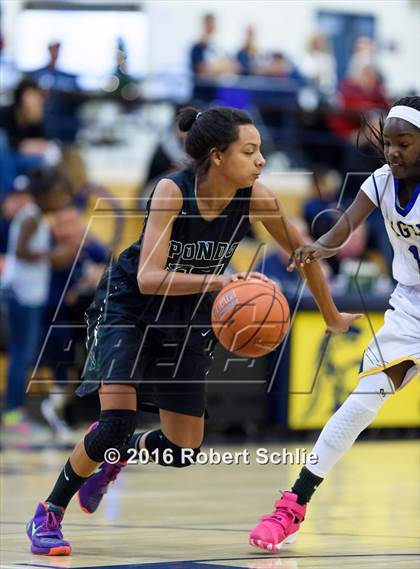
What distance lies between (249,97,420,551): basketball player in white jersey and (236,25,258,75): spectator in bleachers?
35.6ft

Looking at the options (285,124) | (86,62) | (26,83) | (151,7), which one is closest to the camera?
(26,83)

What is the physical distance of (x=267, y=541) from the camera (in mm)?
5613

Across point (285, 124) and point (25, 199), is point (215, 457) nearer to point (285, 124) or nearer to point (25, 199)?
point (25, 199)

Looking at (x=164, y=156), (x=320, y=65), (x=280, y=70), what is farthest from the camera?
(x=320, y=65)

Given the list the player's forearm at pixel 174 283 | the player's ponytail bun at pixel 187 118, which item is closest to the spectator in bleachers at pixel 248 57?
the player's ponytail bun at pixel 187 118

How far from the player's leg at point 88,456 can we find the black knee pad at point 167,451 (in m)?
0.38

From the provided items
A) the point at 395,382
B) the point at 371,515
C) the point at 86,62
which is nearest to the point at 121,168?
the point at 86,62

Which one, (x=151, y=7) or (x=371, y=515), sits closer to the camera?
(x=371, y=515)

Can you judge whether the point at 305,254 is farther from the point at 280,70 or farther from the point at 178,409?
the point at 280,70

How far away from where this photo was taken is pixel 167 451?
5914 mm

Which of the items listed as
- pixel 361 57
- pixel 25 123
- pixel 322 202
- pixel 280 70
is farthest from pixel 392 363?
pixel 361 57

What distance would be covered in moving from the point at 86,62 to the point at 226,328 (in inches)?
391

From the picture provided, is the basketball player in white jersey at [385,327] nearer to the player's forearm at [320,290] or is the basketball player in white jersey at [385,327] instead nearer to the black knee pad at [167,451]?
the player's forearm at [320,290]

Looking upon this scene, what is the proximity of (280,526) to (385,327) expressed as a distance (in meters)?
0.96
